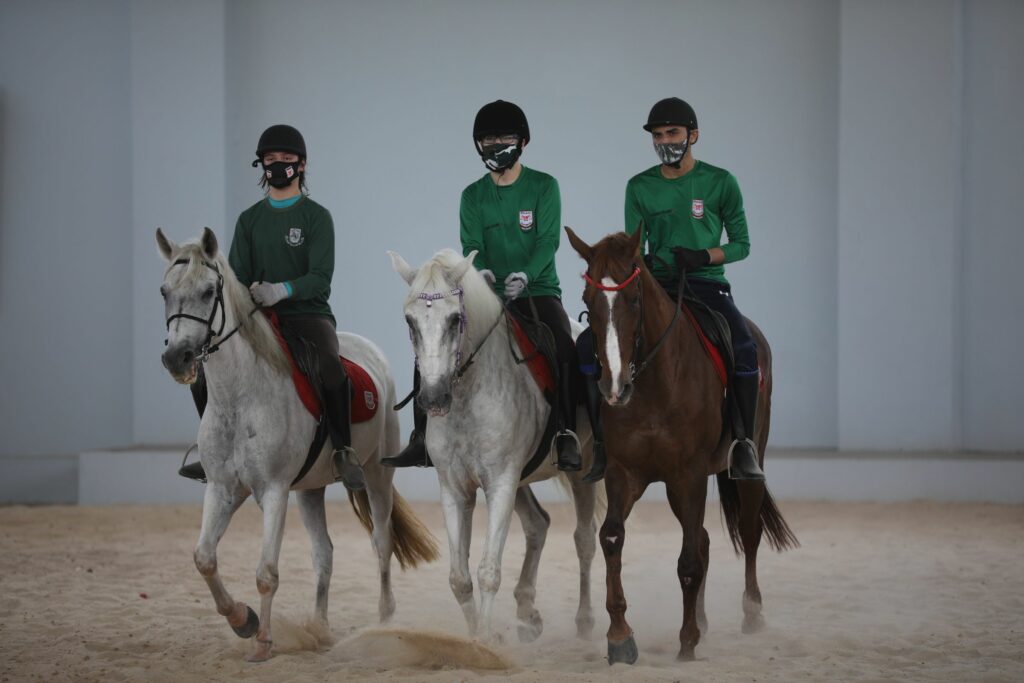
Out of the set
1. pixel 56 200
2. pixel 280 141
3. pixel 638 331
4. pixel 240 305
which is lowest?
pixel 638 331

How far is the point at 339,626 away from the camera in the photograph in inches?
221

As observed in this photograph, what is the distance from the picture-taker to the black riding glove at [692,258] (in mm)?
4859

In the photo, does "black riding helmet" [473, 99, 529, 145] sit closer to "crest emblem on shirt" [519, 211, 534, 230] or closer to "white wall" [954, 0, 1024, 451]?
"crest emblem on shirt" [519, 211, 534, 230]

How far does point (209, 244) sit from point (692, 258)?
2.11 m

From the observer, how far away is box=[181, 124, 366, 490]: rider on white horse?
16.4ft

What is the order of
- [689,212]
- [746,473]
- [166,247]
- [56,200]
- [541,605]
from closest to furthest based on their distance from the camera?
[166,247] < [746,473] < [689,212] < [541,605] < [56,200]

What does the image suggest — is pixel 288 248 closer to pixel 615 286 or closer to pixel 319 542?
pixel 319 542

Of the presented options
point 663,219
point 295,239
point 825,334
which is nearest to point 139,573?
point 295,239

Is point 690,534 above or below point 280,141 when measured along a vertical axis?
below

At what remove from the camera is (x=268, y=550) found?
183 inches

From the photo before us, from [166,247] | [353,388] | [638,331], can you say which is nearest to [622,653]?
[638,331]

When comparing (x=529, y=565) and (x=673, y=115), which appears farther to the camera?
(x=529, y=565)

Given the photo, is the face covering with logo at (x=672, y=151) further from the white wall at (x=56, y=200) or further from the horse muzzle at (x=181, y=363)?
the white wall at (x=56, y=200)

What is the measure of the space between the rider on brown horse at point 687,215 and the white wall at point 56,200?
7386 millimetres
